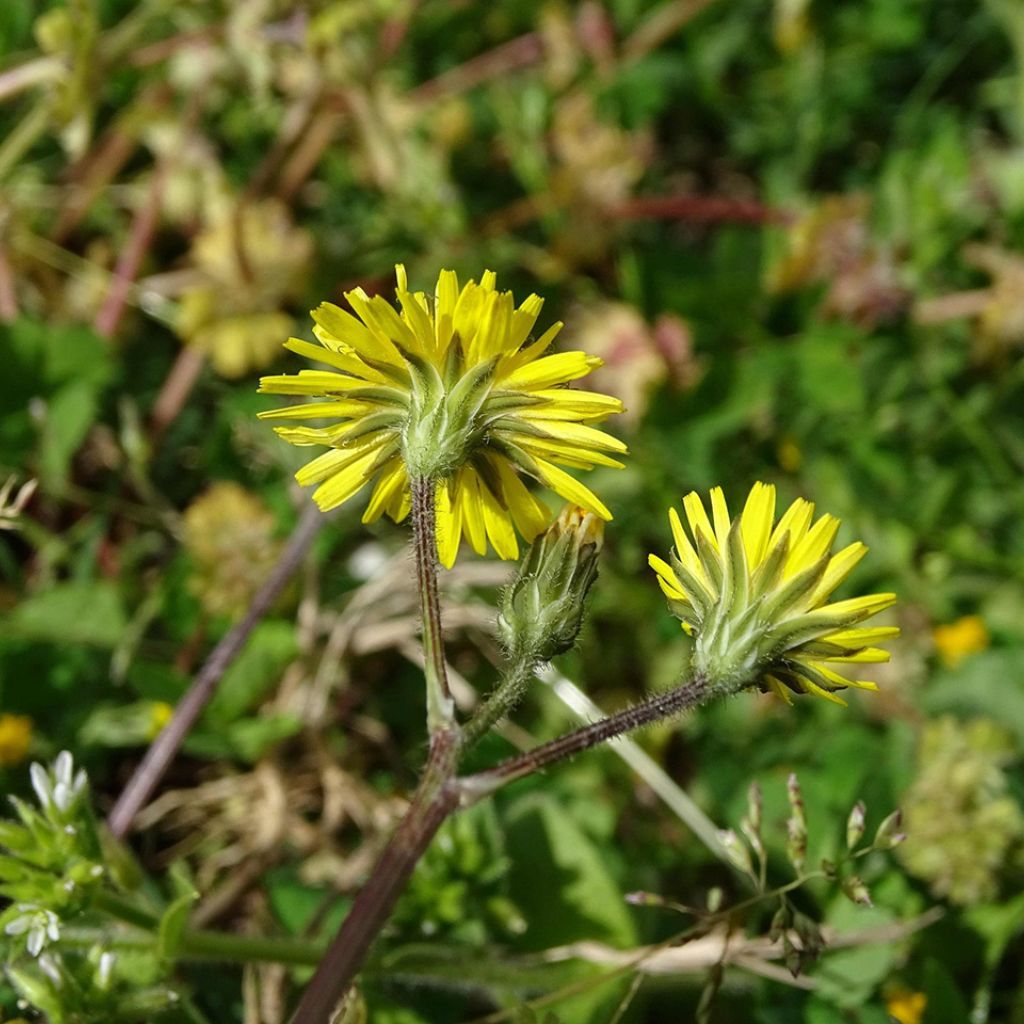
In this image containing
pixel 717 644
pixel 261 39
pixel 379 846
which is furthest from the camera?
pixel 261 39

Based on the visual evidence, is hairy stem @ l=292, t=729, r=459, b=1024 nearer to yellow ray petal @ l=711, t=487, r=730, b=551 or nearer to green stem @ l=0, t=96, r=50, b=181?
yellow ray petal @ l=711, t=487, r=730, b=551

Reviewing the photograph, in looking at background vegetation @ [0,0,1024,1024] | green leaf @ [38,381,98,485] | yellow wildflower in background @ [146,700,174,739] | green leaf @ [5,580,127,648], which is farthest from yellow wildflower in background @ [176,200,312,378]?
yellow wildflower in background @ [146,700,174,739]

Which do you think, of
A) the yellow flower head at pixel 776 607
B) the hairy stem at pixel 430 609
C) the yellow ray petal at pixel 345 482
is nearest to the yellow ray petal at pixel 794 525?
the yellow flower head at pixel 776 607

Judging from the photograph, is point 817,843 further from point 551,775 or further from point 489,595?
point 489,595

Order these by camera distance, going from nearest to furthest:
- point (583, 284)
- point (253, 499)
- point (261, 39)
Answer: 1. point (253, 499)
2. point (261, 39)
3. point (583, 284)

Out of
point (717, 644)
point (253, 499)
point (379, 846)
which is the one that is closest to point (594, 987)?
point (379, 846)

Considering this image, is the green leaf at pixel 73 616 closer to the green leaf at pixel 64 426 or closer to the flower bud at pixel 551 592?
the green leaf at pixel 64 426

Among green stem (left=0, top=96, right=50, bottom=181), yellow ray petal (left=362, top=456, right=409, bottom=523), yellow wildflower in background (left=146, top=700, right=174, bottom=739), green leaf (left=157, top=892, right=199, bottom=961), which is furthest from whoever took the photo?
green stem (left=0, top=96, right=50, bottom=181)
